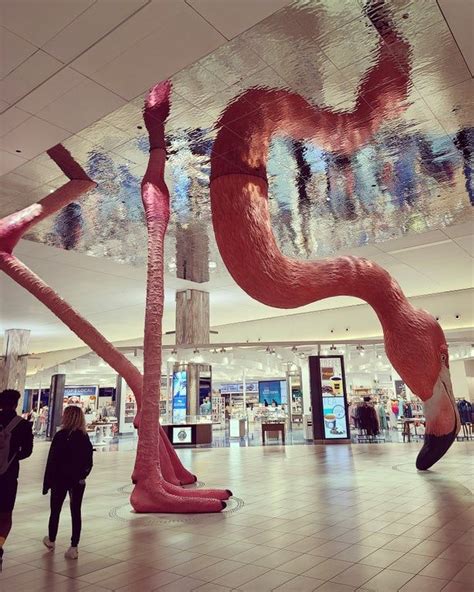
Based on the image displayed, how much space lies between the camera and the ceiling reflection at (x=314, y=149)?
13.7 ft

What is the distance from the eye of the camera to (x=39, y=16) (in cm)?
367

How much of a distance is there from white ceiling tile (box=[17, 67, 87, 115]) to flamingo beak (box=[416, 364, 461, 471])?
184 inches

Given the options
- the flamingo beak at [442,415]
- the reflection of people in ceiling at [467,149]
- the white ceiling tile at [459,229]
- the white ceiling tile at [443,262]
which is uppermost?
the white ceiling tile at [443,262]

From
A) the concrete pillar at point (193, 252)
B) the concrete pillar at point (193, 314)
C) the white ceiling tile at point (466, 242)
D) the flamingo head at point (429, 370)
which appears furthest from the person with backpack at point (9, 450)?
the concrete pillar at point (193, 314)

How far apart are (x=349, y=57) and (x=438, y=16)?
808 millimetres

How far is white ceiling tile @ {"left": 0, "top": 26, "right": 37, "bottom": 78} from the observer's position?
3.88 metres

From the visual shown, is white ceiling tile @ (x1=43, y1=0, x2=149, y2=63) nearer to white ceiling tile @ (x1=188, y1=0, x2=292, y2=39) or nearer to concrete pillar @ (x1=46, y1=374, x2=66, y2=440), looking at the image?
white ceiling tile @ (x1=188, y1=0, x2=292, y2=39)

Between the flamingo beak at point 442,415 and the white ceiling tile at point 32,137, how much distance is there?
4.97m

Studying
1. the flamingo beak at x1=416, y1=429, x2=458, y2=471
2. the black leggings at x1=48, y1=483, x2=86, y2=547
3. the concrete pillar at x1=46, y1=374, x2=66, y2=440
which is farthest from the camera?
the concrete pillar at x1=46, y1=374, x2=66, y2=440

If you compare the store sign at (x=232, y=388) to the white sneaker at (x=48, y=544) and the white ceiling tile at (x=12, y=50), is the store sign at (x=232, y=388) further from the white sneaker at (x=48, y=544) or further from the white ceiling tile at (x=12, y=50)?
the white ceiling tile at (x=12, y=50)

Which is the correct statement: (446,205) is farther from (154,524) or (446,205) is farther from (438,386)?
(154,524)

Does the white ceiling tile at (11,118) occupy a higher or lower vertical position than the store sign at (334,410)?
higher

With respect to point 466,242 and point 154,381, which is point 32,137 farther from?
point 466,242

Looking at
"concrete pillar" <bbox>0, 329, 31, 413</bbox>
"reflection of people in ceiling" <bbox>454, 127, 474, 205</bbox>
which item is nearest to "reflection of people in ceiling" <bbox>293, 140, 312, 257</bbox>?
"reflection of people in ceiling" <bbox>454, 127, 474, 205</bbox>
